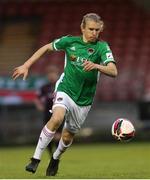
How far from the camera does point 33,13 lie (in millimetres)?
29672

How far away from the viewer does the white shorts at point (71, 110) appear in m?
10.5

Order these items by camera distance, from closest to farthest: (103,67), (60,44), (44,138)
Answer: (103,67)
(44,138)
(60,44)

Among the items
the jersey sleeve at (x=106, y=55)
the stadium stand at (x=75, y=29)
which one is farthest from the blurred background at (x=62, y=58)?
the jersey sleeve at (x=106, y=55)

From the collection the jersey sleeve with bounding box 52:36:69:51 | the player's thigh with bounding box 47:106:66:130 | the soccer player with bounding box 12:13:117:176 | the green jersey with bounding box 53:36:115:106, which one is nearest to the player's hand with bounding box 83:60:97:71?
the soccer player with bounding box 12:13:117:176

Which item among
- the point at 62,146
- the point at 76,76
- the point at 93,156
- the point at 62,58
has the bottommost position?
the point at 93,156

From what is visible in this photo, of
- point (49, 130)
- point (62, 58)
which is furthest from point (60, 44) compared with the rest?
point (62, 58)

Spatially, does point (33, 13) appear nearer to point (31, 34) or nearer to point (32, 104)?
point (31, 34)

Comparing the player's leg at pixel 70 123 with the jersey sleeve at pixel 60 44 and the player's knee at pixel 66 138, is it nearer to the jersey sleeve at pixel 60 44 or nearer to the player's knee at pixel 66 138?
the player's knee at pixel 66 138

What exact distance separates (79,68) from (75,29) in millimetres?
18355

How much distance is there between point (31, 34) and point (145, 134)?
866 centimetres

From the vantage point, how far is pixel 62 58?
27.7 metres

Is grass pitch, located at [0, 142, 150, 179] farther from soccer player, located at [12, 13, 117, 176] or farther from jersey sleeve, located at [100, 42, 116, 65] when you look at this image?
jersey sleeve, located at [100, 42, 116, 65]

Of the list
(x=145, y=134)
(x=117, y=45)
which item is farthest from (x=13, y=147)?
(x=117, y=45)

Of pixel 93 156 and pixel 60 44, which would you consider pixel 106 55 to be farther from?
pixel 93 156
